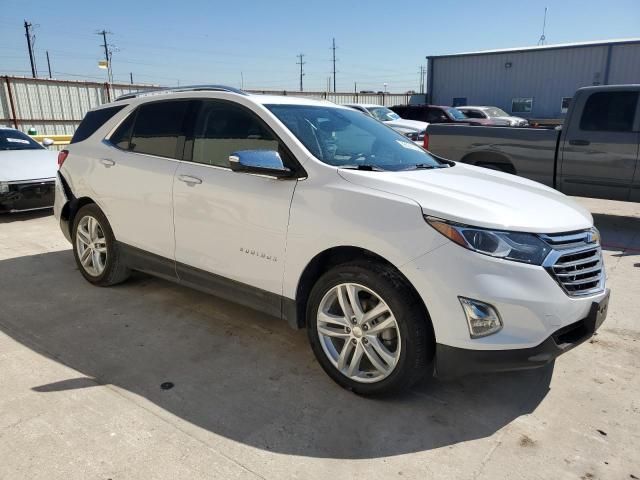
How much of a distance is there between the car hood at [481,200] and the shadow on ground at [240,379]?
3.53 ft

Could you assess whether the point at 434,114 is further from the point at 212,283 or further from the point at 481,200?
the point at 481,200

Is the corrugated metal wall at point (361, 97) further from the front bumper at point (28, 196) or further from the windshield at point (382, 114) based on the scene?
the front bumper at point (28, 196)

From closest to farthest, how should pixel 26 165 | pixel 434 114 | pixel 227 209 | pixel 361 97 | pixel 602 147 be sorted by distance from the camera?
pixel 227 209 → pixel 602 147 → pixel 26 165 → pixel 434 114 → pixel 361 97

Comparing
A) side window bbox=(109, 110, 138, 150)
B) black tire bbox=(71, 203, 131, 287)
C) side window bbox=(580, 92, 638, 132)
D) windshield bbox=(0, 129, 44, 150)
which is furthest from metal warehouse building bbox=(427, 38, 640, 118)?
black tire bbox=(71, 203, 131, 287)

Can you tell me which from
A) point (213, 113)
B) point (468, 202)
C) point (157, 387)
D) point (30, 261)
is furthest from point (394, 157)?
point (30, 261)

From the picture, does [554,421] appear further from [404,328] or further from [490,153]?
[490,153]

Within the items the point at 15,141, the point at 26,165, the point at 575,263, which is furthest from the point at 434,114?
the point at 575,263

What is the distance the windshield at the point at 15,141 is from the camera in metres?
8.38

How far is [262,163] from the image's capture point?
3.13 metres

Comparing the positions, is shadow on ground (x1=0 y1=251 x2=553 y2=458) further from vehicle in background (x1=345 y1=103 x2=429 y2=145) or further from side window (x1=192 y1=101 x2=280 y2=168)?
vehicle in background (x1=345 y1=103 x2=429 y2=145)

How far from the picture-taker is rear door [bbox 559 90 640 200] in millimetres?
7020

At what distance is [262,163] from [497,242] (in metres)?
1.46

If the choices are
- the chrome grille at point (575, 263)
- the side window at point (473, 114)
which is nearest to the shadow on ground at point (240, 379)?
the chrome grille at point (575, 263)

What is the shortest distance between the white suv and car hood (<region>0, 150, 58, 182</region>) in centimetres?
393
